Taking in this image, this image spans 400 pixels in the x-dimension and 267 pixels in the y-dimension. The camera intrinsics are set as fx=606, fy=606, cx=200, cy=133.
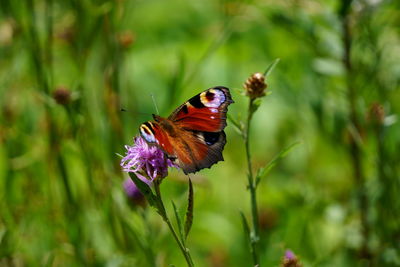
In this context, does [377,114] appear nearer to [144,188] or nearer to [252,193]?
[252,193]

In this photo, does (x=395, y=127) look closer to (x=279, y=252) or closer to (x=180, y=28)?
(x=279, y=252)

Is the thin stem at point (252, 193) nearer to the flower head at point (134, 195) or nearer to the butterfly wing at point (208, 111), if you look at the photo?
the butterfly wing at point (208, 111)

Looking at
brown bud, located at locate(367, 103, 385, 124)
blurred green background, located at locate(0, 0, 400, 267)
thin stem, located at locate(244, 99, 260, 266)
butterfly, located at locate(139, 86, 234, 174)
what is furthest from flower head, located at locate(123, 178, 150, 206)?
brown bud, located at locate(367, 103, 385, 124)

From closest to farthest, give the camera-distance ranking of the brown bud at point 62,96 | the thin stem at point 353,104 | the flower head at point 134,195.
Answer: the brown bud at point 62,96 < the flower head at point 134,195 < the thin stem at point 353,104

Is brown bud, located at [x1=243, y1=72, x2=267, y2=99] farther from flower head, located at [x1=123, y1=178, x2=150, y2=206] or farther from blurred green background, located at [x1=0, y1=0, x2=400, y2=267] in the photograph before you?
flower head, located at [x1=123, y1=178, x2=150, y2=206]

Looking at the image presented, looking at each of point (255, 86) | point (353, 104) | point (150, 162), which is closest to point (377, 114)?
point (353, 104)

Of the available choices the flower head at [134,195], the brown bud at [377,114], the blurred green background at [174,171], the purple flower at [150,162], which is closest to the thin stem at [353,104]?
the blurred green background at [174,171]

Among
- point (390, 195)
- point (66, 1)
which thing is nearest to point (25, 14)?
point (66, 1)
